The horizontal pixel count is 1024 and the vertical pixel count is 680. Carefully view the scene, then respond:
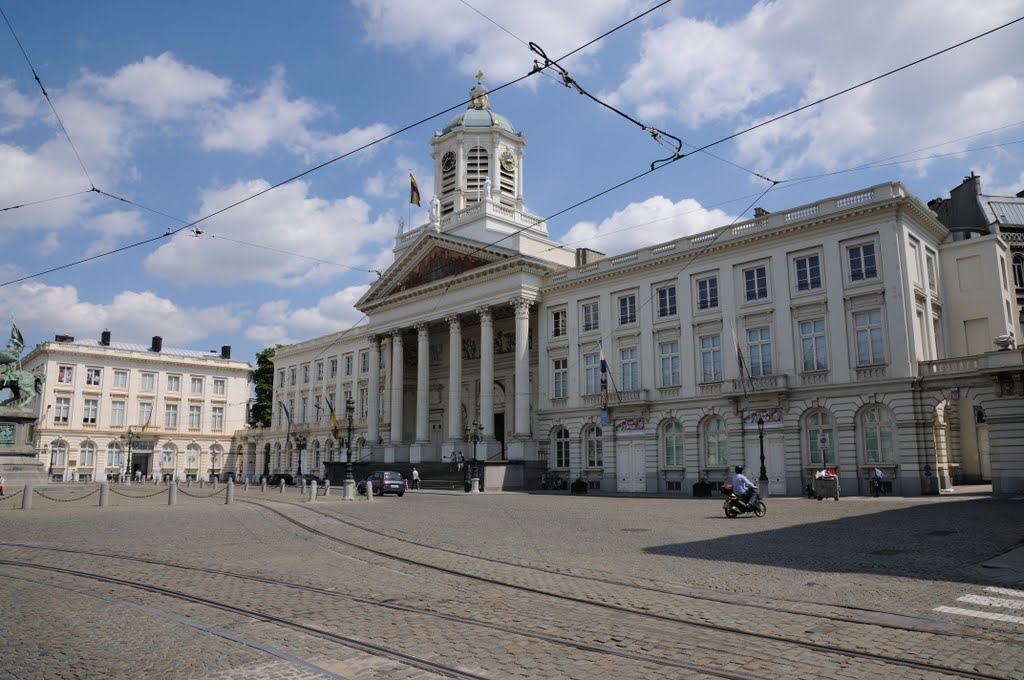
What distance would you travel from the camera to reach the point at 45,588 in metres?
10.9

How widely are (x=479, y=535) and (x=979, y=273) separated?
1341 inches

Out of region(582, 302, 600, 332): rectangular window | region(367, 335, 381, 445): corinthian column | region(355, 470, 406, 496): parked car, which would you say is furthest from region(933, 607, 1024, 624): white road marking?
region(367, 335, 381, 445): corinthian column

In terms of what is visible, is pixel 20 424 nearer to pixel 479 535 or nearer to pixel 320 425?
pixel 479 535

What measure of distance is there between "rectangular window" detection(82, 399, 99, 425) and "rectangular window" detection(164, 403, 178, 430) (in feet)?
24.3

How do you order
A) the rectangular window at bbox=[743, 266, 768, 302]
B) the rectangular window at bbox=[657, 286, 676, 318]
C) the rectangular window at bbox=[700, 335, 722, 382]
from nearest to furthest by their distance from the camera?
the rectangular window at bbox=[743, 266, 768, 302], the rectangular window at bbox=[700, 335, 722, 382], the rectangular window at bbox=[657, 286, 676, 318]

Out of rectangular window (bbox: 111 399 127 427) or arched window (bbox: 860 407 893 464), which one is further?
rectangular window (bbox: 111 399 127 427)

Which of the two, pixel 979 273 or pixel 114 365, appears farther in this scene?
pixel 114 365

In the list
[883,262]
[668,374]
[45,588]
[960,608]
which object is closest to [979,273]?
[883,262]

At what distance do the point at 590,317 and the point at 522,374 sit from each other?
18.9ft

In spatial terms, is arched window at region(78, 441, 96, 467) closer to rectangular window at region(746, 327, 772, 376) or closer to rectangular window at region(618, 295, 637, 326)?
rectangular window at region(618, 295, 637, 326)

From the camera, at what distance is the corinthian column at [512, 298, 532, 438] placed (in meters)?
49.2

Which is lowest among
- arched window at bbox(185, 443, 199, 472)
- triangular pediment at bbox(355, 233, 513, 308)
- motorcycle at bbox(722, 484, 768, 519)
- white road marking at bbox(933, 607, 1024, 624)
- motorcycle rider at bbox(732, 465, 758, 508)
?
white road marking at bbox(933, 607, 1024, 624)

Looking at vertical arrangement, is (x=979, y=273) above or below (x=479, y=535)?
above

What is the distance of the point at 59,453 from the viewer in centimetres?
7981
